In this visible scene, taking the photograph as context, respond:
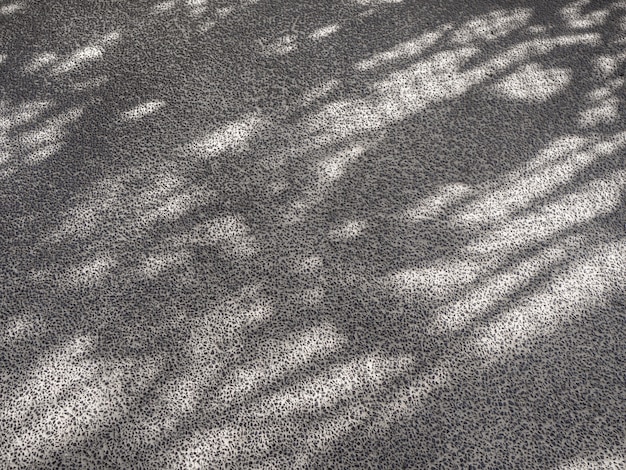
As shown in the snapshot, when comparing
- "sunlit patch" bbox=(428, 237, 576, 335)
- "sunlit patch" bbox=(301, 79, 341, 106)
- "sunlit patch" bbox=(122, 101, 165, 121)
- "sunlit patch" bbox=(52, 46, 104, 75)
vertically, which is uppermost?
"sunlit patch" bbox=(52, 46, 104, 75)

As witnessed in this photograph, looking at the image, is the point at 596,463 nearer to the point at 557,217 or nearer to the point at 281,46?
the point at 557,217

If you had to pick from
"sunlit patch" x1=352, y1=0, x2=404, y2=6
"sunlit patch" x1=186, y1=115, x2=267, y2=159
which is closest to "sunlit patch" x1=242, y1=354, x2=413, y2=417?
"sunlit patch" x1=186, y1=115, x2=267, y2=159

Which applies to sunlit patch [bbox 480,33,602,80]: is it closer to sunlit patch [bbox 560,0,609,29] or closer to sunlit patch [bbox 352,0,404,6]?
sunlit patch [bbox 560,0,609,29]

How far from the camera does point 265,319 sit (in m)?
1.23

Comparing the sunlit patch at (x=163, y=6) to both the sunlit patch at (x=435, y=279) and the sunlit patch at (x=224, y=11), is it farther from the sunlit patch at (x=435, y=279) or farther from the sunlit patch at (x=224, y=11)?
the sunlit patch at (x=435, y=279)

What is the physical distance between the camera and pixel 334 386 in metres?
1.16

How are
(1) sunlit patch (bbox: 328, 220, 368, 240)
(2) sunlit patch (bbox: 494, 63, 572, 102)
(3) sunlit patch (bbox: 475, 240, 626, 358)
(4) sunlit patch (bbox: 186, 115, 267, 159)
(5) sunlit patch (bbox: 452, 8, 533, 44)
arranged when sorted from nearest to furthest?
(3) sunlit patch (bbox: 475, 240, 626, 358), (1) sunlit patch (bbox: 328, 220, 368, 240), (4) sunlit patch (bbox: 186, 115, 267, 159), (2) sunlit patch (bbox: 494, 63, 572, 102), (5) sunlit patch (bbox: 452, 8, 533, 44)

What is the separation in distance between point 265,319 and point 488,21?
0.92 metres

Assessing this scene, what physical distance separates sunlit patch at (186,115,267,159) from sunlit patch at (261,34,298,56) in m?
0.20

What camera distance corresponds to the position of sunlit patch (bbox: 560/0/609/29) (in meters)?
1.69

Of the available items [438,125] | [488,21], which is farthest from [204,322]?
[488,21]

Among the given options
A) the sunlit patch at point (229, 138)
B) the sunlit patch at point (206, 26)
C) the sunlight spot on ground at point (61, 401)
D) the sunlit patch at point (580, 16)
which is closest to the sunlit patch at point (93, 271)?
the sunlight spot on ground at point (61, 401)

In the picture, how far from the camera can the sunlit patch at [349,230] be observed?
1329 mm

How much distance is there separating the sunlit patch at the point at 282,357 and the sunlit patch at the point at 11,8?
103 cm
